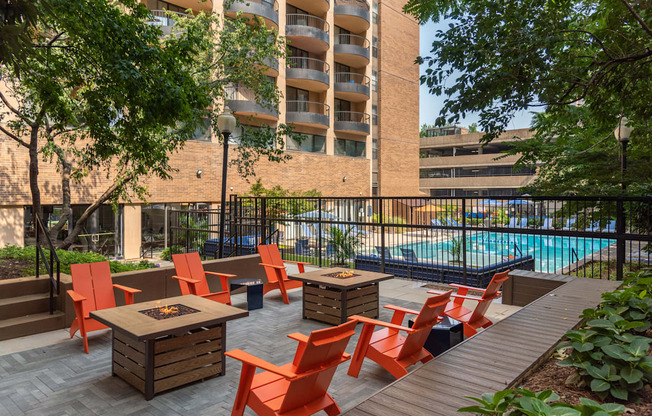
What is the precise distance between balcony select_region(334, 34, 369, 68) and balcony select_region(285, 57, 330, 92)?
1.82 m

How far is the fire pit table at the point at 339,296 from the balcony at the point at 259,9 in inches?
813

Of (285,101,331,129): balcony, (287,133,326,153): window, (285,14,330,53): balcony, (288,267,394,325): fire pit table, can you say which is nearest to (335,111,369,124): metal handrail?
(285,101,331,129): balcony

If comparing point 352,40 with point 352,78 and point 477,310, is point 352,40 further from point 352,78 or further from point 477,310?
point 477,310

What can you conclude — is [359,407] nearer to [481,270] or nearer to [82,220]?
[481,270]

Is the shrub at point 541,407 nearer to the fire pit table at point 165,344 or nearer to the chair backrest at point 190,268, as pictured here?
the fire pit table at point 165,344

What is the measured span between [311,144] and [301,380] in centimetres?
2749

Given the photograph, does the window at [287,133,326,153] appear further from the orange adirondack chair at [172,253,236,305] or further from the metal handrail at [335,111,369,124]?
the orange adirondack chair at [172,253,236,305]

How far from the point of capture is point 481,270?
10820mm

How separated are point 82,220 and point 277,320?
8223mm

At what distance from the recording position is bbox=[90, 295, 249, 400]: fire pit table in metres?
4.34

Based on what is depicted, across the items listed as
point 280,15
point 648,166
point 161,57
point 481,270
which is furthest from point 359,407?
point 280,15

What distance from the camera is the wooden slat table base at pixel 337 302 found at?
6804 mm

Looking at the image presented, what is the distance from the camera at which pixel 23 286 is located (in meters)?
6.88

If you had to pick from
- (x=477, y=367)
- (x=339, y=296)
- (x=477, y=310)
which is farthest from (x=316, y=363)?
(x=339, y=296)
